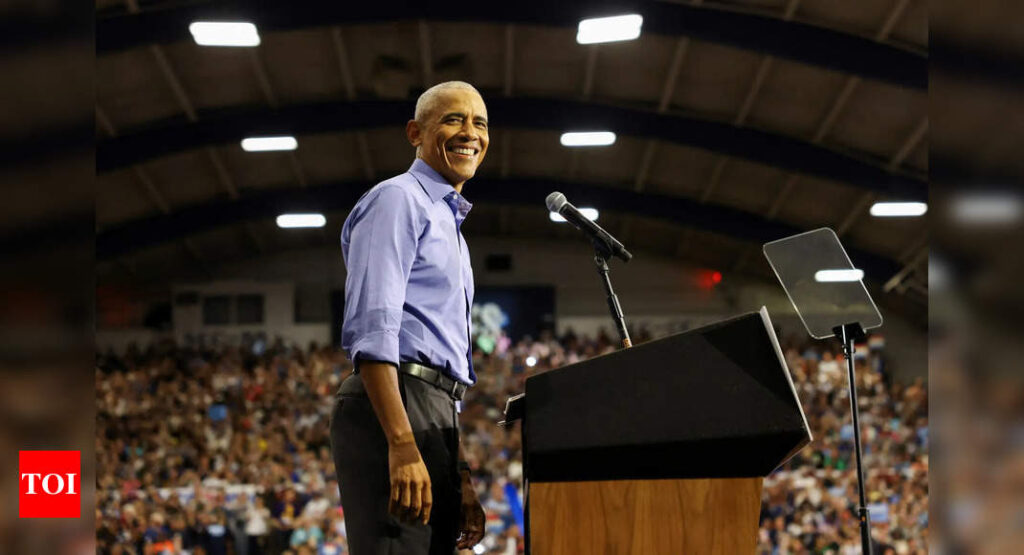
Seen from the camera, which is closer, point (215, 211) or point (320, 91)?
point (320, 91)

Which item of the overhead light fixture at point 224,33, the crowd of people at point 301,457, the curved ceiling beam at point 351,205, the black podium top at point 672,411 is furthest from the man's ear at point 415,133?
the curved ceiling beam at point 351,205

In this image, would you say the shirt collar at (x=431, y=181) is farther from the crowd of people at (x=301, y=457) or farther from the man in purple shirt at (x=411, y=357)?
the crowd of people at (x=301, y=457)

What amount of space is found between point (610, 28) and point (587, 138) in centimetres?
380

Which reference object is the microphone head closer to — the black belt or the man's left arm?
the black belt

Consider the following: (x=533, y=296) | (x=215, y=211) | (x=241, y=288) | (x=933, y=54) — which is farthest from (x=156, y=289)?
(x=933, y=54)

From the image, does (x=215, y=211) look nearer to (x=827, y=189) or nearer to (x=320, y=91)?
(x=320, y=91)

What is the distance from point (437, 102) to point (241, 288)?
817 inches

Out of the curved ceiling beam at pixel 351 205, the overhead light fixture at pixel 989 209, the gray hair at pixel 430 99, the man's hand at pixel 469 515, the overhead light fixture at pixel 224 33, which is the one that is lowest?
the man's hand at pixel 469 515

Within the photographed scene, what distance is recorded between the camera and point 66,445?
190 cm

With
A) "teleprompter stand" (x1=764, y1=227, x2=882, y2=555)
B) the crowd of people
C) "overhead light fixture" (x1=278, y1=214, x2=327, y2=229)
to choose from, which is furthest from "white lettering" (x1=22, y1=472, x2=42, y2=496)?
"overhead light fixture" (x1=278, y1=214, x2=327, y2=229)

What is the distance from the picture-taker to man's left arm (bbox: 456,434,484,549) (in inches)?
91.4

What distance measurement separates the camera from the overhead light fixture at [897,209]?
1644 centimetres

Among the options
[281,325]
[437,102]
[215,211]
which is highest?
[215,211]

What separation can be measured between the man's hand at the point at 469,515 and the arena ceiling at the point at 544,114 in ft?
32.2
